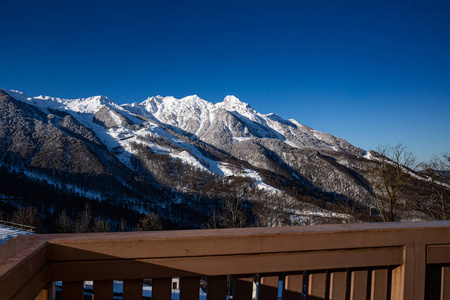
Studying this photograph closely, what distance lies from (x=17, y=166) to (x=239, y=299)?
166 m

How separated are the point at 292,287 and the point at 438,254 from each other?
2.94 ft

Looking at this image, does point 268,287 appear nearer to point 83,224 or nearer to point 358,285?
point 358,285

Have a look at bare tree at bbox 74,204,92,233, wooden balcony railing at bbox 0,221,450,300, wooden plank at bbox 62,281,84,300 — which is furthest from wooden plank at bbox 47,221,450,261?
bare tree at bbox 74,204,92,233

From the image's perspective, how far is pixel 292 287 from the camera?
1.59 metres

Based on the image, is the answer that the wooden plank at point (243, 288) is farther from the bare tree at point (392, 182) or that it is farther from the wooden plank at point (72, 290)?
the bare tree at point (392, 182)

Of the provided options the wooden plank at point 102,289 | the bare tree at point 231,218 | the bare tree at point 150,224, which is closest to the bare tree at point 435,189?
the bare tree at point 231,218

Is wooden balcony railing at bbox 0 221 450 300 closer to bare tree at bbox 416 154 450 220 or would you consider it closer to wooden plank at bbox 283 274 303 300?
wooden plank at bbox 283 274 303 300

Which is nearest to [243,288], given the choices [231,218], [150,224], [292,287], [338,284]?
[292,287]

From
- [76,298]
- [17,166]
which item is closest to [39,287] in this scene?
[76,298]

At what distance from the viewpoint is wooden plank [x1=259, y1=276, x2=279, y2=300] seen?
5.09 feet

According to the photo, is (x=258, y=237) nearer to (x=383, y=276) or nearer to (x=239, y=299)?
(x=239, y=299)

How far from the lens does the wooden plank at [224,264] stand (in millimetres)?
1357

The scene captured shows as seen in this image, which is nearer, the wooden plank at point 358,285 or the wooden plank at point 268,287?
the wooden plank at point 268,287

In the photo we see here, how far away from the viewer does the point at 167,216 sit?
103438mm
